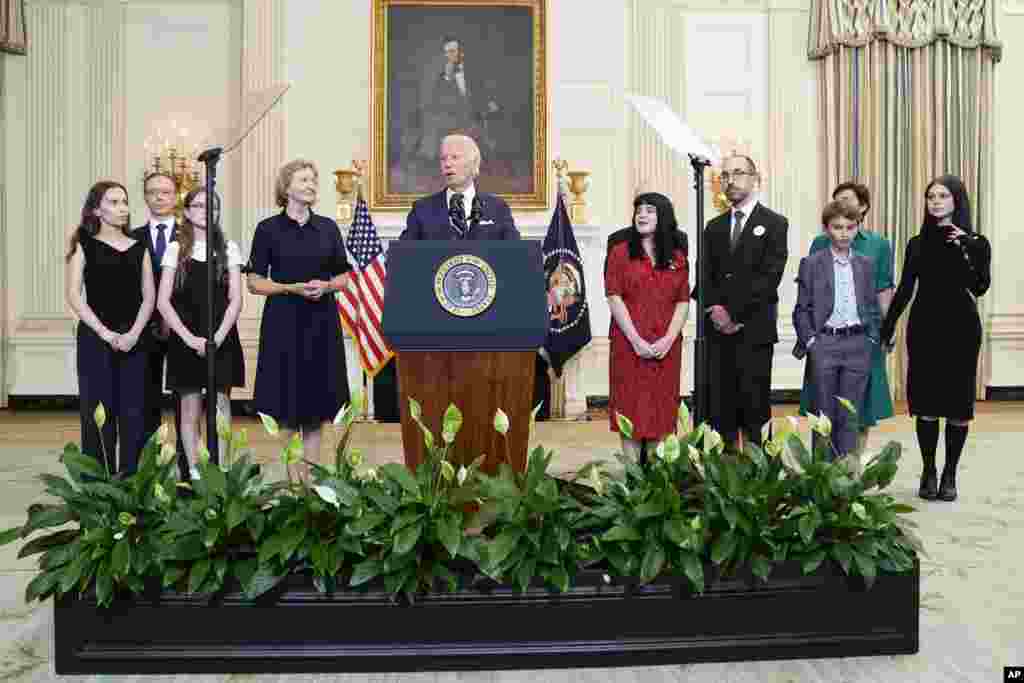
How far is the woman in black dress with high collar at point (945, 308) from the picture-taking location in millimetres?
4926

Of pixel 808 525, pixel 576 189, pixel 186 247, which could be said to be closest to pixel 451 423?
pixel 808 525

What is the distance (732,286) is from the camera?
4809mm

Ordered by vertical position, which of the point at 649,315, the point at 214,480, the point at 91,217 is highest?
the point at 91,217

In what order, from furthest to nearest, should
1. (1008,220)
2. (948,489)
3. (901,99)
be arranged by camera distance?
(1008,220)
(901,99)
(948,489)

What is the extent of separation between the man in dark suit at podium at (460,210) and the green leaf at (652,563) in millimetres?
1433

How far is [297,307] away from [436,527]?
186 centimetres

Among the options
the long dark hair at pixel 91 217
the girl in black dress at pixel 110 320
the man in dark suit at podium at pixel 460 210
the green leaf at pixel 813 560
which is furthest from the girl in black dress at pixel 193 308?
the green leaf at pixel 813 560

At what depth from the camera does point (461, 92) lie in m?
9.30

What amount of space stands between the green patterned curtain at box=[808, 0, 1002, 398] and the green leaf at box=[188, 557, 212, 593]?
8137 mm

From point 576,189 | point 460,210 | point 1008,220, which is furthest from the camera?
point 1008,220

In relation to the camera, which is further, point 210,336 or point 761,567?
point 210,336

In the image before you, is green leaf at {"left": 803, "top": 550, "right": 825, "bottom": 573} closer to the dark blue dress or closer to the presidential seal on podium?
the presidential seal on podium

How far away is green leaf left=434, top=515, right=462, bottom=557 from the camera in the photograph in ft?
8.98

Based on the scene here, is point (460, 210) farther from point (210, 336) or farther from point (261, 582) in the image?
point (261, 582)
